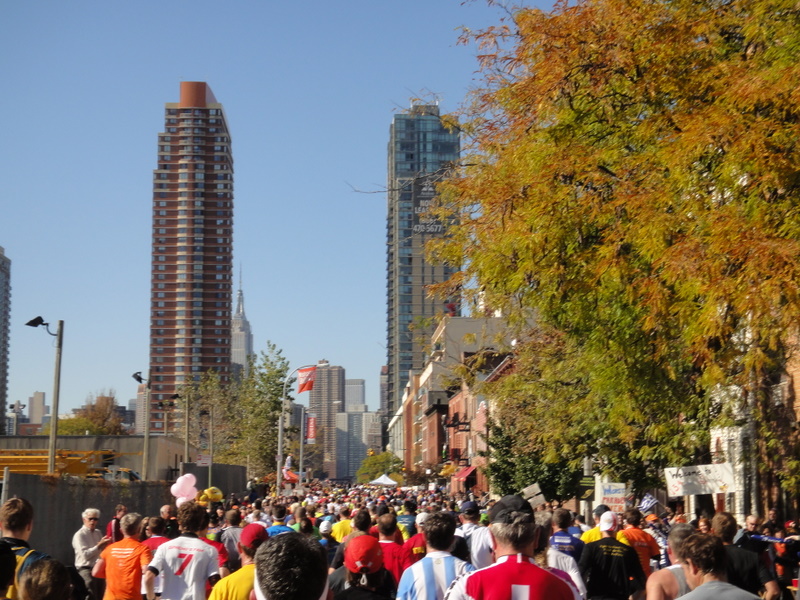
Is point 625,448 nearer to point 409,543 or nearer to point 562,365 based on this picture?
point 562,365

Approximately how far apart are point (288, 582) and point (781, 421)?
65.6 feet

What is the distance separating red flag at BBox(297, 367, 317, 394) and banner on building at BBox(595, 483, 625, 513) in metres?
30.6

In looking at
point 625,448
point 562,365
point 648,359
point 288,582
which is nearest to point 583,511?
point 625,448

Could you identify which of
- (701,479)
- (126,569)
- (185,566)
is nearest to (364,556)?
(185,566)

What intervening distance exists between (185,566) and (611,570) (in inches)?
167

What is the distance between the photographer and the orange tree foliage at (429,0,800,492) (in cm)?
1182

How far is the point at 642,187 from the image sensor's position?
1322cm

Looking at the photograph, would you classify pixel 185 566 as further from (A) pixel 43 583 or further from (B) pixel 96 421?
(B) pixel 96 421

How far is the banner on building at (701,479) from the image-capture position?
1805 centimetres

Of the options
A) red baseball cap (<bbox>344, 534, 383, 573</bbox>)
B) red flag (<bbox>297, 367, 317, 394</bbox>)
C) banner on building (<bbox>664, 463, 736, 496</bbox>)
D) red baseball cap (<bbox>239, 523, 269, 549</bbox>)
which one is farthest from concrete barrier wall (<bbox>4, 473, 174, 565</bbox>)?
red flag (<bbox>297, 367, 317, 394</bbox>)

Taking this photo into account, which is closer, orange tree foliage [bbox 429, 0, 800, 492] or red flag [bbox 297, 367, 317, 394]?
orange tree foliage [bbox 429, 0, 800, 492]

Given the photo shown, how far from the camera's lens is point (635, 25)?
13.8m

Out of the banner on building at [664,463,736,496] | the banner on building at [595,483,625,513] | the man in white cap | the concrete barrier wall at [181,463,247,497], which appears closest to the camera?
the man in white cap

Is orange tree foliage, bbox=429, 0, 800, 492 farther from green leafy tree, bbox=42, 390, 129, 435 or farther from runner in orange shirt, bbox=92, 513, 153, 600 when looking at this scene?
green leafy tree, bbox=42, 390, 129, 435
